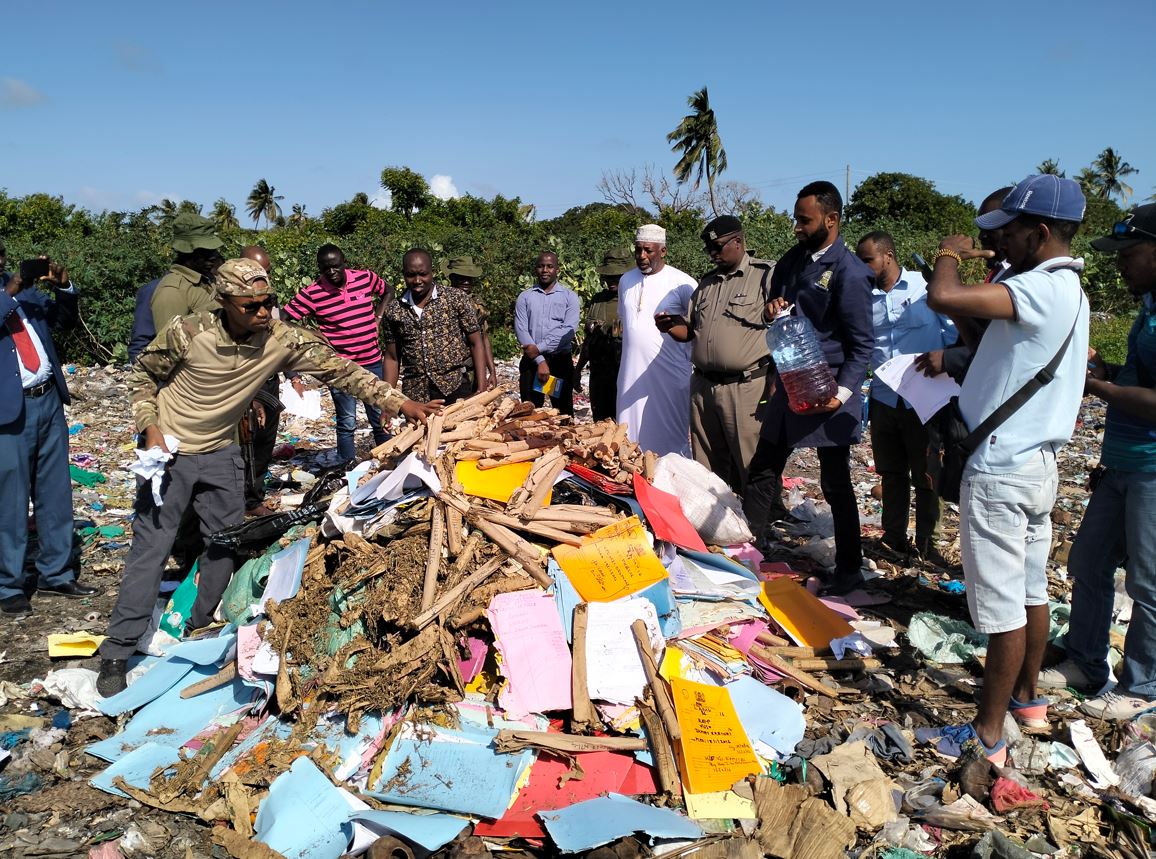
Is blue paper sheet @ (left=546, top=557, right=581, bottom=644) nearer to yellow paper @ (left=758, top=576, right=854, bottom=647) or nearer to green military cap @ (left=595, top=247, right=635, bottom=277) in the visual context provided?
yellow paper @ (left=758, top=576, right=854, bottom=647)

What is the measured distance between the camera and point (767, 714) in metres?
3.45

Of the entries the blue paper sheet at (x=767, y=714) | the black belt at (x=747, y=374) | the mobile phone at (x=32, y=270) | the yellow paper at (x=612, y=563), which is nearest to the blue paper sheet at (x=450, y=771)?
the yellow paper at (x=612, y=563)

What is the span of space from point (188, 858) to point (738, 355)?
11.6 ft

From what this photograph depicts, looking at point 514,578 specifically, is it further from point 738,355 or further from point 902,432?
point 902,432

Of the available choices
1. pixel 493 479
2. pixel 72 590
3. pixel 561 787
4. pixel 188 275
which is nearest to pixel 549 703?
pixel 561 787

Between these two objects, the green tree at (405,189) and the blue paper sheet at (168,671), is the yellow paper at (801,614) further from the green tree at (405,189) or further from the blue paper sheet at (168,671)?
the green tree at (405,189)

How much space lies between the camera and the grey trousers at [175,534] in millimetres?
3887

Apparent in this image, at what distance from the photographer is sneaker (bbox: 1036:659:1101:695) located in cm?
370

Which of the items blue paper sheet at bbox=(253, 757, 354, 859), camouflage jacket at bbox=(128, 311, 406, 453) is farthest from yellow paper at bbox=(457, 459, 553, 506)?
blue paper sheet at bbox=(253, 757, 354, 859)

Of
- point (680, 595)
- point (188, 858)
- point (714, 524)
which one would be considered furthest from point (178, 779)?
point (714, 524)

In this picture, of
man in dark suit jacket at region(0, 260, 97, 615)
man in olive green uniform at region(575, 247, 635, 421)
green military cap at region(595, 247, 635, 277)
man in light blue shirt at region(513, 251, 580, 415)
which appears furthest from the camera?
man in light blue shirt at region(513, 251, 580, 415)

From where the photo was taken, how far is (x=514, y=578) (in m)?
→ 3.64

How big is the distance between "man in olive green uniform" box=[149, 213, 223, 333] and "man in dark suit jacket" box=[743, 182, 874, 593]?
3.73 m

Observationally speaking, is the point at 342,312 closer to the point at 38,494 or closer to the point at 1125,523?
the point at 38,494
